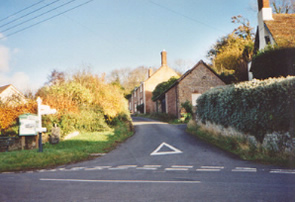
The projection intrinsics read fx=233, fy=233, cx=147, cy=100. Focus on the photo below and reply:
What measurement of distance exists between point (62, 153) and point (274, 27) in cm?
1828

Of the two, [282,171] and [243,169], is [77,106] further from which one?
[282,171]

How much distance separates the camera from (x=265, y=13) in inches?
790

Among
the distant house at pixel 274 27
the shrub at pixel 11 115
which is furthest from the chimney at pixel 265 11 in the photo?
the shrub at pixel 11 115

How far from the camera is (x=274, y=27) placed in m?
18.8

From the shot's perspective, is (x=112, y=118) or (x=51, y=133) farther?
(x=112, y=118)

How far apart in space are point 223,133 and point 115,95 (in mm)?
10195

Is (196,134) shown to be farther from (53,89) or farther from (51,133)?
(53,89)

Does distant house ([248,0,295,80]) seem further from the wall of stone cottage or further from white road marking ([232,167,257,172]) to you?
white road marking ([232,167,257,172])

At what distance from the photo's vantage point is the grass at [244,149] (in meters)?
8.34

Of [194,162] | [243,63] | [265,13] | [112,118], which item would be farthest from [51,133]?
[243,63]

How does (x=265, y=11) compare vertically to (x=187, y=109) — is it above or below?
above

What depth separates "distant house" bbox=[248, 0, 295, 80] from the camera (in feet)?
56.1

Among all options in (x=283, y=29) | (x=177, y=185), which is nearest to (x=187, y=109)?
(x=283, y=29)

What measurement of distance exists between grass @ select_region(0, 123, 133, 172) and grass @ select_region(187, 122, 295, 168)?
6.16m
